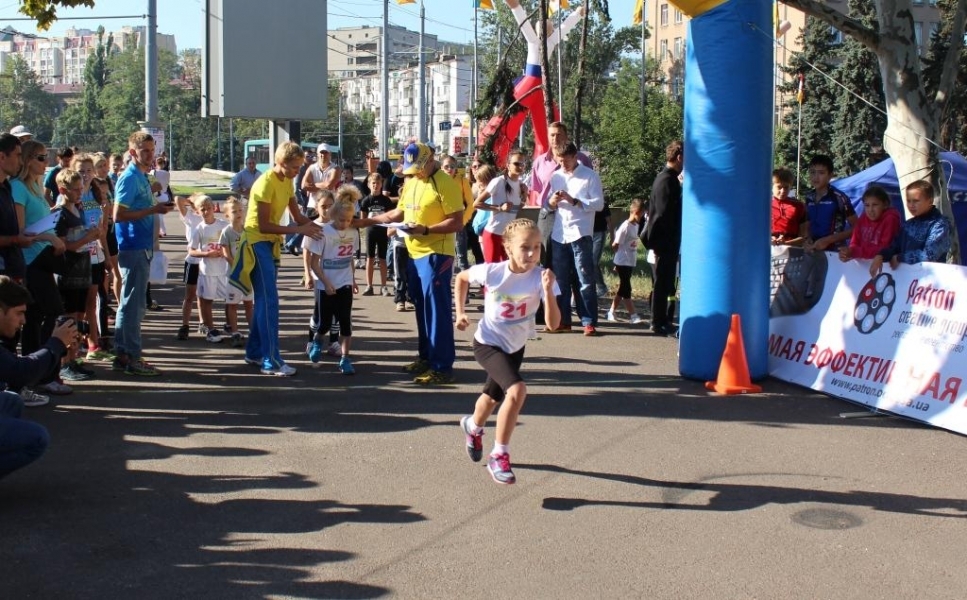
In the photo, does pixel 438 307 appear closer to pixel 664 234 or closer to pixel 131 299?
pixel 131 299

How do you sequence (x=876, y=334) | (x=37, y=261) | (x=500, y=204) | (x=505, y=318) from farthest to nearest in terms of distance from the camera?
(x=500, y=204), (x=876, y=334), (x=37, y=261), (x=505, y=318)

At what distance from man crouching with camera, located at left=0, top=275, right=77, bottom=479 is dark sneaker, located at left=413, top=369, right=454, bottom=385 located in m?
3.68

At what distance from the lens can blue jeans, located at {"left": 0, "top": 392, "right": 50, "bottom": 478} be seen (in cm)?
570

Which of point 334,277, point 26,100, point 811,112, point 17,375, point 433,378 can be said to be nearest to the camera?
point 17,375

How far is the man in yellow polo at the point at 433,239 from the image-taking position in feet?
30.4

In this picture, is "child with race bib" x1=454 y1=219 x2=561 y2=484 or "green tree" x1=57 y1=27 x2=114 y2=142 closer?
"child with race bib" x1=454 y1=219 x2=561 y2=484

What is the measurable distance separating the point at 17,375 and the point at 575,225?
7182mm

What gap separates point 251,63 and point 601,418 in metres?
19.3

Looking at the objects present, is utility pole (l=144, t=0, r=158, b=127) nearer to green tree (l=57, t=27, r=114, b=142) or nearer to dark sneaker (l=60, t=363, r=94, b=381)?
dark sneaker (l=60, t=363, r=94, b=381)

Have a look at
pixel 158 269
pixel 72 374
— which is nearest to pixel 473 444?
pixel 72 374

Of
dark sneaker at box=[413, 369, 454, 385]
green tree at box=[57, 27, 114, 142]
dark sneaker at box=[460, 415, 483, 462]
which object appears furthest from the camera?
green tree at box=[57, 27, 114, 142]

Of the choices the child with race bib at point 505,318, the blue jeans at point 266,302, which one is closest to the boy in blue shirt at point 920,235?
the child with race bib at point 505,318

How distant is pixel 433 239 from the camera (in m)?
9.38

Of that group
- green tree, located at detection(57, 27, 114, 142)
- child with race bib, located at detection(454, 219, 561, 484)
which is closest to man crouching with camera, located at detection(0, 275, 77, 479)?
child with race bib, located at detection(454, 219, 561, 484)
